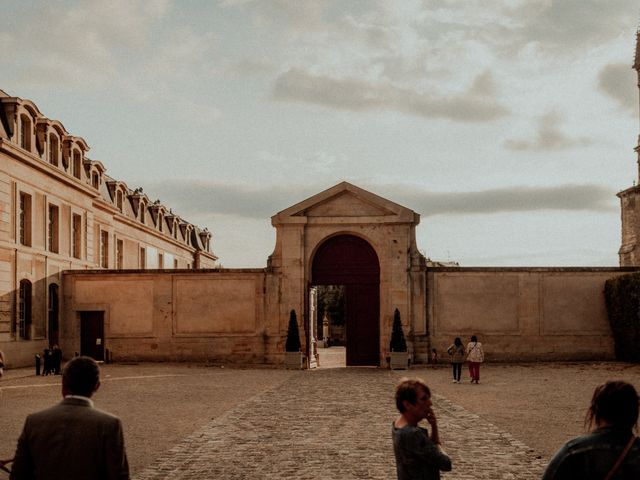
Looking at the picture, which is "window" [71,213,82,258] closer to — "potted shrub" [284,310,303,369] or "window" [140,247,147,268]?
"potted shrub" [284,310,303,369]

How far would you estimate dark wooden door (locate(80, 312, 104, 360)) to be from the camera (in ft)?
102

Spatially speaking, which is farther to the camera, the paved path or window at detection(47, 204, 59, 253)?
window at detection(47, 204, 59, 253)

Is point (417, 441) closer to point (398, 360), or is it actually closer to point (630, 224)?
point (398, 360)

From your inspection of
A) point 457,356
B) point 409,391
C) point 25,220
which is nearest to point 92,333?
point 25,220

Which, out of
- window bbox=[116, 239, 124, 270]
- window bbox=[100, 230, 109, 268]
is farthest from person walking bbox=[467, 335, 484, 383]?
window bbox=[116, 239, 124, 270]

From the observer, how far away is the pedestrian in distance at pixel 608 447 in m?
3.77

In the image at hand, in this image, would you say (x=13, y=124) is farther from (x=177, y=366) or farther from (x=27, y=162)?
(x=177, y=366)

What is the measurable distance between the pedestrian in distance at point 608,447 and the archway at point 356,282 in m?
26.2

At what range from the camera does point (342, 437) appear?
11242 mm

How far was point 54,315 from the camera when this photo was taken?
31.0m

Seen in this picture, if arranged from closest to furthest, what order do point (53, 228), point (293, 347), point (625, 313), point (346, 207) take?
point (293, 347)
point (625, 313)
point (346, 207)
point (53, 228)

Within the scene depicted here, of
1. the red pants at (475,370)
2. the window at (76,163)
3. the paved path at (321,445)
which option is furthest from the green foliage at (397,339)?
the window at (76,163)

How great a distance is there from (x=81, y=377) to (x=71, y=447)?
35 centimetres

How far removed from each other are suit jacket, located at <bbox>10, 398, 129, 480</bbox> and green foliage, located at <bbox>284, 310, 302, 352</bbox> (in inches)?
941
